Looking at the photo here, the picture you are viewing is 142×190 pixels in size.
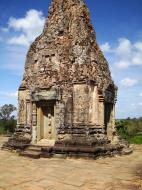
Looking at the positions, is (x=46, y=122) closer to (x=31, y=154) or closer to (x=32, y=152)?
(x=32, y=152)

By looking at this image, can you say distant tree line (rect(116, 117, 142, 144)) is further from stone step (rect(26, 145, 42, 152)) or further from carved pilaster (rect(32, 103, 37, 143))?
stone step (rect(26, 145, 42, 152))

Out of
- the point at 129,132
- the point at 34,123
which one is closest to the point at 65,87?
the point at 34,123

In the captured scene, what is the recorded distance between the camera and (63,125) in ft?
37.1

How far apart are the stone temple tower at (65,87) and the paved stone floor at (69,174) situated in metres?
1.39

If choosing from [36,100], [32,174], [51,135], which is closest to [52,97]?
[36,100]

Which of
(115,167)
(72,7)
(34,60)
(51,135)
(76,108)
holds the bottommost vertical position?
(115,167)

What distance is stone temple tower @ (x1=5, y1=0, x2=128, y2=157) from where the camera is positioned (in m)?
11.1

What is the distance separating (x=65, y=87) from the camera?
11547 millimetres

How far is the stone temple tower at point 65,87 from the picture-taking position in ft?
36.5

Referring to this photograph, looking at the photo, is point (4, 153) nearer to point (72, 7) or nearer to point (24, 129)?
point (24, 129)

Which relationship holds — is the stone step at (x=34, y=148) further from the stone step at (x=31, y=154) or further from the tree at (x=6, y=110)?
the tree at (x=6, y=110)

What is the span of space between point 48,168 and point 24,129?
449 centimetres

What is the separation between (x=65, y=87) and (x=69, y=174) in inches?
188

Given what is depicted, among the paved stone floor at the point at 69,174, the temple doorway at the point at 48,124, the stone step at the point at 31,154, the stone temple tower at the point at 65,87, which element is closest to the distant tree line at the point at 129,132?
the stone temple tower at the point at 65,87
